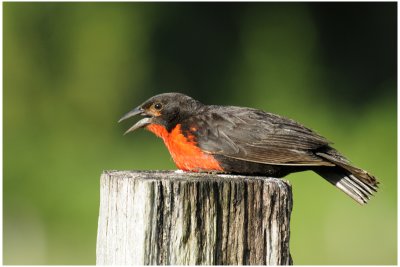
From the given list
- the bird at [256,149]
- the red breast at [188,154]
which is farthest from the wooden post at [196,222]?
the red breast at [188,154]

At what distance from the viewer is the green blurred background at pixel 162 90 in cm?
798

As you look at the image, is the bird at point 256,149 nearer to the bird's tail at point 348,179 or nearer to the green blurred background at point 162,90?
the bird's tail at point 348,179

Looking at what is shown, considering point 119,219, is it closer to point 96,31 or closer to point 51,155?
point 51,155

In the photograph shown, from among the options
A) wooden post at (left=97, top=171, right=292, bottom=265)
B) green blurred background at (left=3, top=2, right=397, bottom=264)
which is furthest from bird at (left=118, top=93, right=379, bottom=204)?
green blurred background at (left=3, top=2, right=397, bottom=264)

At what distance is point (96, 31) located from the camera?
34.5 feet

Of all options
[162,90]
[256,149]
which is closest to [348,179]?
[256,149]

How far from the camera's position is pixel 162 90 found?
1060cm

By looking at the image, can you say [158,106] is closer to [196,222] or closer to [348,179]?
[348,179]

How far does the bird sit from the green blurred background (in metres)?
2.56

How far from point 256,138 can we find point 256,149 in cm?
10

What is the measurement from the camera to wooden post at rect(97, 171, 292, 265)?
368 centimetres

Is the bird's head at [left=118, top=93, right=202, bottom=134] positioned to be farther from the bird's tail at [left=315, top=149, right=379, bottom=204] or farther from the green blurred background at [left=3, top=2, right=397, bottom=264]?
the green blurred background at [left=3, top=2, right=397, bottom=264]

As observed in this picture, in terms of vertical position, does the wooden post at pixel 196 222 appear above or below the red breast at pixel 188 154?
below

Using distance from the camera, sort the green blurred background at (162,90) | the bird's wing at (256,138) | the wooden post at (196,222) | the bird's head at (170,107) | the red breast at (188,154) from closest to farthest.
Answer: the wooden post at (196,222) → the bird's wing at (256,138) → the red breast at (188,154) → the bird's head at (170,107) → the green blurred background at (162,90)
